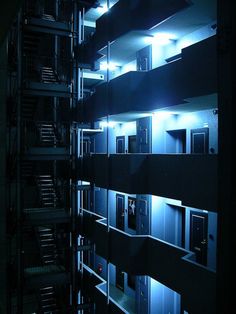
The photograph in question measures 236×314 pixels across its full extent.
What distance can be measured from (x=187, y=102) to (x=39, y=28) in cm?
779

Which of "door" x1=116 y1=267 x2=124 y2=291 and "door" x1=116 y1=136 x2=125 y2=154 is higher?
"door" x1=116 y1=136 x2=125 y2=154

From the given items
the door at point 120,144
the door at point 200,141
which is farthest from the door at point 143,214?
the door at point 120,144

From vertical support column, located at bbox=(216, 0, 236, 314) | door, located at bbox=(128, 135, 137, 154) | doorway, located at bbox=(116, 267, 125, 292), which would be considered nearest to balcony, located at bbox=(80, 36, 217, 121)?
vertical support column, located at bbox=(216, 0, 236, 314)

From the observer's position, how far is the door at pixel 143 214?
12.1 metres

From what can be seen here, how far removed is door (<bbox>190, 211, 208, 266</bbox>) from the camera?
1041 centimetres

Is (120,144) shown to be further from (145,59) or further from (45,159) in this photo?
(145,59)

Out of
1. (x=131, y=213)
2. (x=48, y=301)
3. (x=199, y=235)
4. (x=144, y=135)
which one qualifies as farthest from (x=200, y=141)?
(x=48, y=301)

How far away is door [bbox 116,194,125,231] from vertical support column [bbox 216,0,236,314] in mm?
9434

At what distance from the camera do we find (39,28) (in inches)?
546

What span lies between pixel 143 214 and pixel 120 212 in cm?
430

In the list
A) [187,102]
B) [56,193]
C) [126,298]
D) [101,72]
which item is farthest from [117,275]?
[187,102]

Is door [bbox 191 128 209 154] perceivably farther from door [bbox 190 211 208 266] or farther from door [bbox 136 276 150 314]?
door [bbox 136 276 150 314]

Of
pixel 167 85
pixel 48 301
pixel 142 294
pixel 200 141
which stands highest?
pixel 167 85

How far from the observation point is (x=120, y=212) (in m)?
16.5
